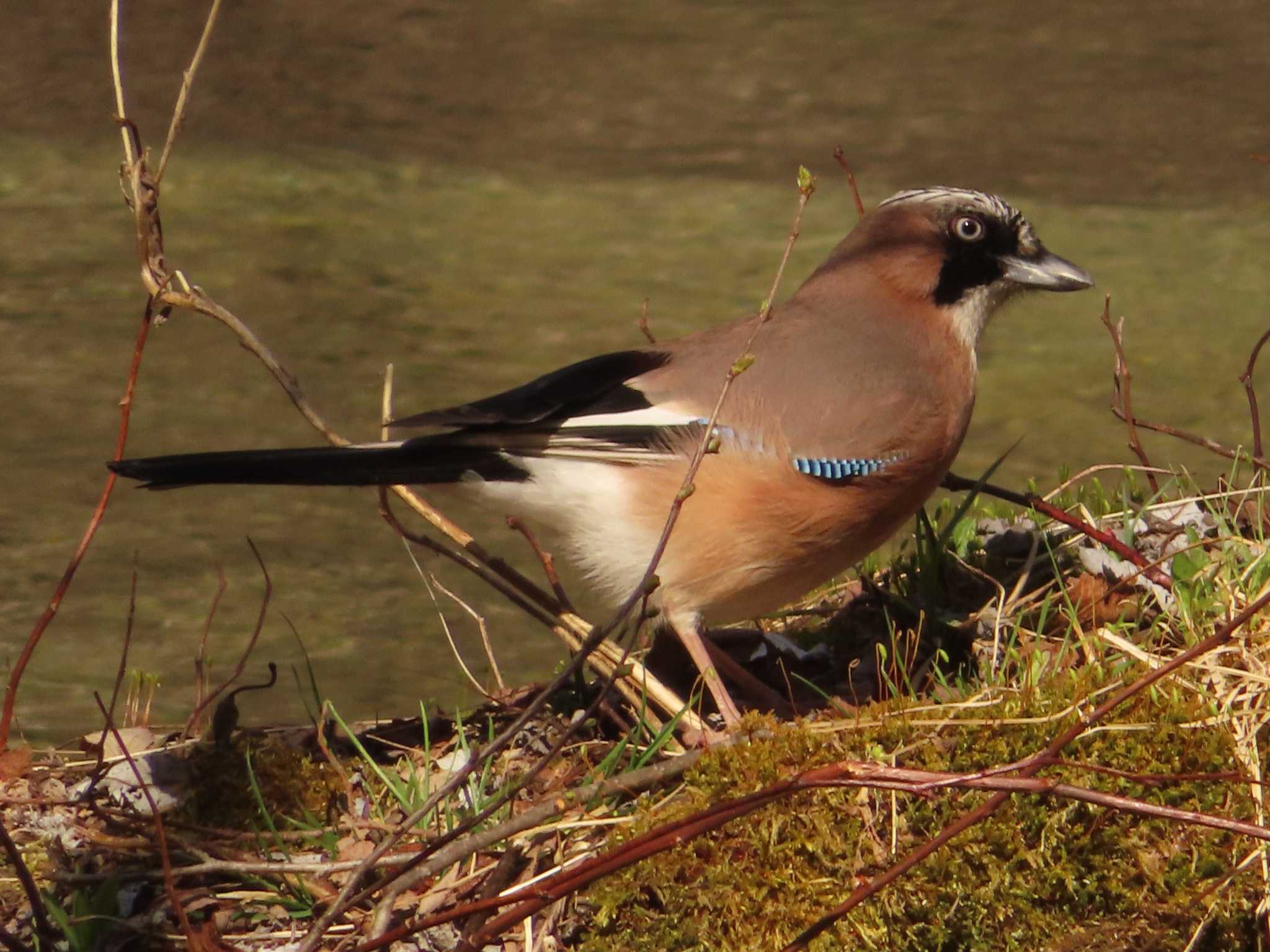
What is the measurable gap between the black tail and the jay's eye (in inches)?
56.3

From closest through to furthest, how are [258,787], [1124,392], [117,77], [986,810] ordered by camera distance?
[986,810] < [117,77] < [258,787] < [1124,392]

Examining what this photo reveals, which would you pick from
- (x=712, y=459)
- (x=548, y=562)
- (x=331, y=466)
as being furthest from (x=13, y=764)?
(x=712, y=459)

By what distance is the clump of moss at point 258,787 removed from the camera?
3.97 meters

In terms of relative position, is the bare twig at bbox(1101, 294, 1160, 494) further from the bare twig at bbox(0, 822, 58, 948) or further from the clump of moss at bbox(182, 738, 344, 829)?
the bare twig at bbox(0, 822, 58, 948)

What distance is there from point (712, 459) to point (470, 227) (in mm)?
7818

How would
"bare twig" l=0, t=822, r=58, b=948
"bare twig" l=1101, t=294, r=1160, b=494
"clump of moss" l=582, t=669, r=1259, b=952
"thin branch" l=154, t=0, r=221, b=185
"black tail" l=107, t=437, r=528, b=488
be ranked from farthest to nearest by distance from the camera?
"bare twig" l=1101, t=294, r=1160, b=494, "black tail" l=107, t=437, r=528, b=488, "thin branch" l=154, t=0, r=221, b=185, "clump of moss" l=582, t=669, r=1259, b=952, "bare twig" l=0, t=822, r=58, b=948

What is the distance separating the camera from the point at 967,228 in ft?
15.9

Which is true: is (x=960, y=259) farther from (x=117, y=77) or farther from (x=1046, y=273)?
(x=117, y=77)

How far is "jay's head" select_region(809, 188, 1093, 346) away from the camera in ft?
15.9

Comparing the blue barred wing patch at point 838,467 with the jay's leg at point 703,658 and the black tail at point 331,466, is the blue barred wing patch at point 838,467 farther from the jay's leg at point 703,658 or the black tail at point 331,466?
the black tail at point 331,466

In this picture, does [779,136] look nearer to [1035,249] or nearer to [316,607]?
[316,607]

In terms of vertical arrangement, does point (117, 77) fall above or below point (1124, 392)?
above

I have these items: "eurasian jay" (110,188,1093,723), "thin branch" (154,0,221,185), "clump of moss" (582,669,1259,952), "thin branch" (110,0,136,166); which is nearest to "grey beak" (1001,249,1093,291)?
"eurasian jay" (110,188,1093,723)

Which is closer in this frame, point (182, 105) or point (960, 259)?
point (182, 105)
